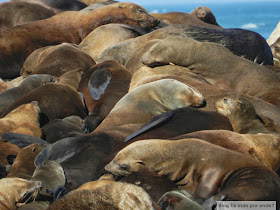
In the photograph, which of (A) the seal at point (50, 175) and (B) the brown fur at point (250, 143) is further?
(B) the brown fur at point (250, 143)

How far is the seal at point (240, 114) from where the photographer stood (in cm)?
596

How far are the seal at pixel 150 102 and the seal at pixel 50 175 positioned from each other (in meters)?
1.26

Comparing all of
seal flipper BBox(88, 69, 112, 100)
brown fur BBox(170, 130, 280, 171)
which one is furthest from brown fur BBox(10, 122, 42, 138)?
brown fur BBox(170, 130, 280, 171)

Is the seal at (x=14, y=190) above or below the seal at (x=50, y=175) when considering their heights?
above

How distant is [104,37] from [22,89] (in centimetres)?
276

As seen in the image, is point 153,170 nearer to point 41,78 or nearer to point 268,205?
point 268,205

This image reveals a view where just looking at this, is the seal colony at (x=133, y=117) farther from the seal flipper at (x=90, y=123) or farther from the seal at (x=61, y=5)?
the seal at (x=61, y=5)

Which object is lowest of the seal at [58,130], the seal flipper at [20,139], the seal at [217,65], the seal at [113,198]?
the seal at [58,130]

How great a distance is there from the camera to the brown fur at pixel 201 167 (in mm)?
3997

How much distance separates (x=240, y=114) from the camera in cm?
612

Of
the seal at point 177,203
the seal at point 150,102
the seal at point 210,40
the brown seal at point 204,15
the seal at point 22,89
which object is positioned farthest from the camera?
the brown seal at point 204,15

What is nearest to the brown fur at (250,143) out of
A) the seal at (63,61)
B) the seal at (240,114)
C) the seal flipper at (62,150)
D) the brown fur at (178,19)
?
the seal at (240,114)

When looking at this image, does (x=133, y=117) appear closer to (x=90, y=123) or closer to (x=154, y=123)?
(x=90, y=123)

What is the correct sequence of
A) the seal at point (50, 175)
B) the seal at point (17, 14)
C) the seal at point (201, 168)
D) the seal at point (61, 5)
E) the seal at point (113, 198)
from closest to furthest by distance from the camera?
the seal at point (113, 198) < the seal at point (201, 168) < the seal at point (50, 175) < the seal at point (17, 14) < the seal at point (61, 5)
